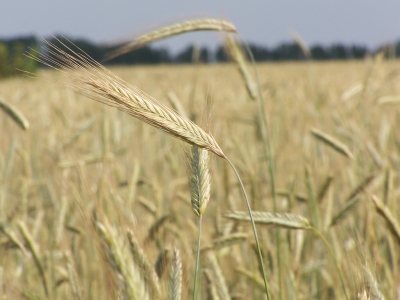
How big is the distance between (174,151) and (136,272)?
3.33 metres

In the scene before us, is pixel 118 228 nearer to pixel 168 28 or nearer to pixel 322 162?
pixel 168 28

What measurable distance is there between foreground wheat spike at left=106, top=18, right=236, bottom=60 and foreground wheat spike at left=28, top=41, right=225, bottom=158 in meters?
0.54

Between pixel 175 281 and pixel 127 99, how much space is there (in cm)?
30

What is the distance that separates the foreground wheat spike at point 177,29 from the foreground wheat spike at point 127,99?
1.76 feet

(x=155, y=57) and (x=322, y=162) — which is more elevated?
(x=155, y=57)

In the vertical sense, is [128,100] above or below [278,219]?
above

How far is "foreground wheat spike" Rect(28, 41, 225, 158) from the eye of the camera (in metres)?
0.77

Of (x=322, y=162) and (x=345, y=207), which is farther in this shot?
(x=322, y=162)

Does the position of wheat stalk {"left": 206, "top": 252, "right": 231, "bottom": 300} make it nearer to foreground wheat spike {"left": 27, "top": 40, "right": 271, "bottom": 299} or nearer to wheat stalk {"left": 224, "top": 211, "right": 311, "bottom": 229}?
wheat stalk {"left": 224, "top": 211, "right": 311, "bottom": 229}

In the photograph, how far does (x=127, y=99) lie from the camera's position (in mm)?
771

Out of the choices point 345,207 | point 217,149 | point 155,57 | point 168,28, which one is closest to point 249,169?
point 345,207

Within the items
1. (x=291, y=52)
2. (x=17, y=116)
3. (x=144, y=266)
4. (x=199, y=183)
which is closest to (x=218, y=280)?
(x=144, y=266)

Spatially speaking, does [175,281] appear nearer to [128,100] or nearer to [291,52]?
[128,100]

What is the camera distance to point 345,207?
1509mm
